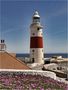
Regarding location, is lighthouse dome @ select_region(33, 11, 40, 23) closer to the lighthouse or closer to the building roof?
the lighthouse

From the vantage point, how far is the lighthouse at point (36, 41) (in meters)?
31.9

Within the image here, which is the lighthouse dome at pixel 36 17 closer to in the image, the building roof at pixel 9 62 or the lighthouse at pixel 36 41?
the lighthouse at pixel 36 41

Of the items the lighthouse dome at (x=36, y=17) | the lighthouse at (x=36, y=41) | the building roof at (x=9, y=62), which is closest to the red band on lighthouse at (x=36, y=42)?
the lighthouse at (x=36, y=41)

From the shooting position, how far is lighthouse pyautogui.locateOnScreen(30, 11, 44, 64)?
105 feet

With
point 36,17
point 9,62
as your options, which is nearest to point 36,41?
point 36,17

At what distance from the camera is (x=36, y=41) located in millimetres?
31781

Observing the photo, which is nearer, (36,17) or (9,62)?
(9,62)

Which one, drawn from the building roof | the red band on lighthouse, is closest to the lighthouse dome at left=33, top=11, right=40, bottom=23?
the red band on lighthouse

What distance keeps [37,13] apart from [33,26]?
5.64ft

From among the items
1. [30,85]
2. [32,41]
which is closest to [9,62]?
[30,85]

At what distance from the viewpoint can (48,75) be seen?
16.5m

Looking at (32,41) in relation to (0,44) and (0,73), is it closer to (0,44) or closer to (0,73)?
(0,44)

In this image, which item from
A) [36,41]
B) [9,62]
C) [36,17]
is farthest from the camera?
[36,17]

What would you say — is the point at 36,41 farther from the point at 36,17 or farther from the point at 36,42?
the point at 36,17
